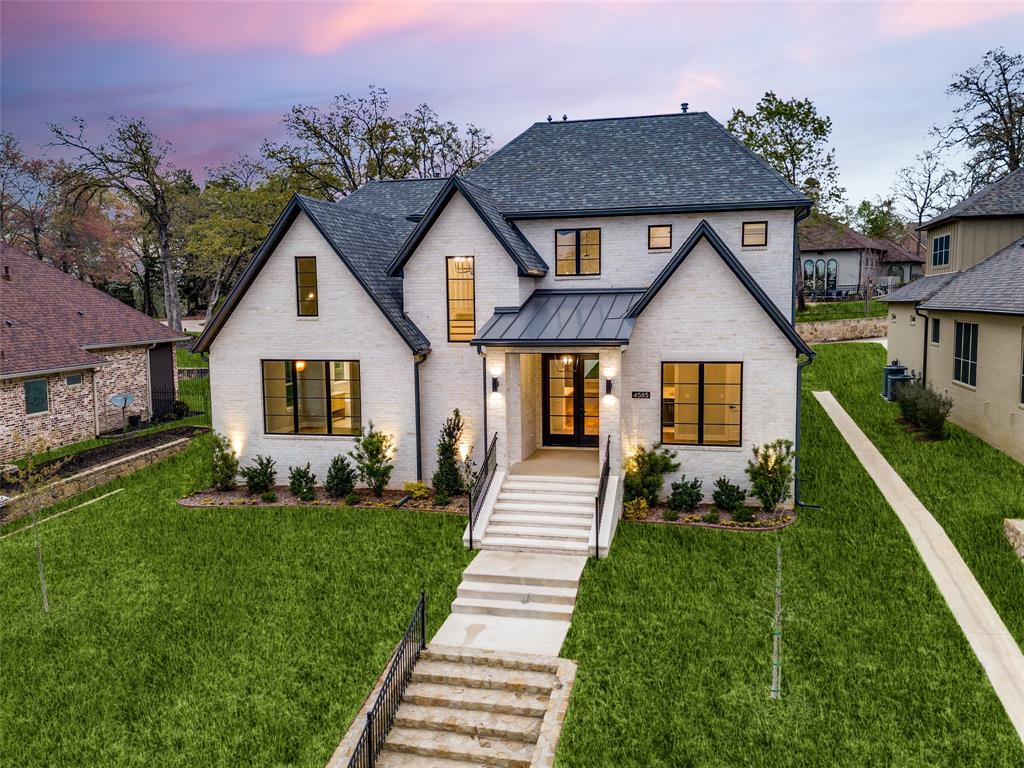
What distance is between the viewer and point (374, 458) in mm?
17688

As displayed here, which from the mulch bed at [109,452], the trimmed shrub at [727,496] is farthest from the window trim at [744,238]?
the mulch bed at [109,452]

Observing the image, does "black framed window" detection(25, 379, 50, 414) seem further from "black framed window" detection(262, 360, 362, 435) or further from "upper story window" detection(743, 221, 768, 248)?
"upper story window" detection(743, 221, 768, 248)

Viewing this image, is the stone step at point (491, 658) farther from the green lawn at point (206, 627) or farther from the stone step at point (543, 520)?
the stone step at point (543, 520)

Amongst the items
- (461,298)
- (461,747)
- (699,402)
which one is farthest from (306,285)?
(461,747)

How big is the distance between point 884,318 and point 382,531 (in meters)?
35.2

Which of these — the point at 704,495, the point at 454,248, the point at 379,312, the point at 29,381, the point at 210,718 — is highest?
the point at 454,248

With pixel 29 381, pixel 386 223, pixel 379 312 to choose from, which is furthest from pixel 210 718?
pixel 29 381

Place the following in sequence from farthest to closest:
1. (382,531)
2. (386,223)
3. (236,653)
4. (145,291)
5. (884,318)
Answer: (145,291)
(884,318)
(386,223)
(382,531)
(236,653)

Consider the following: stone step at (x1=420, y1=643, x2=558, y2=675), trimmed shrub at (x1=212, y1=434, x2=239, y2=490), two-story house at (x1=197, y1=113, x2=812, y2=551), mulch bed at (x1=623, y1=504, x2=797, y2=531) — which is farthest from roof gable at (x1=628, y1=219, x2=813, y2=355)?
trimmed shrub at (x1=212, y1=434, x2=239, y2=490)

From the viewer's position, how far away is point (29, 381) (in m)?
23.0

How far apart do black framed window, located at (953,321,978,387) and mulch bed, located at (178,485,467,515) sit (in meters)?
16.1

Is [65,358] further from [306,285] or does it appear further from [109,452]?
[306,285]

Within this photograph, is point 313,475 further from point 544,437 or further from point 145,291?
point 145,291

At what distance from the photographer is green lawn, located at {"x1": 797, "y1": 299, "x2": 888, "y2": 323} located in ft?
136
